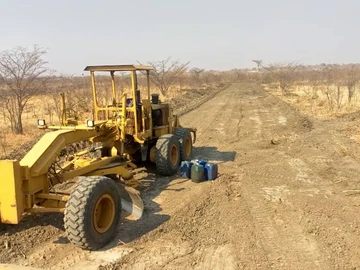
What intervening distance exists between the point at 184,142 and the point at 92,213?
5.19 metres

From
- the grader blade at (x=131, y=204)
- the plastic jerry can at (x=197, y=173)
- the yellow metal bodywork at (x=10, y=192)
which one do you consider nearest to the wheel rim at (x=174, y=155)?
the plastic jerry can at (x=197, y=173)

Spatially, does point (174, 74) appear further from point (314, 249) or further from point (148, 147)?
point (314, 249)

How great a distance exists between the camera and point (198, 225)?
604 cm

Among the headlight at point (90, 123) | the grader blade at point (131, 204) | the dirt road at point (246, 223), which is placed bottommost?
the dirt road at point (246, 223)

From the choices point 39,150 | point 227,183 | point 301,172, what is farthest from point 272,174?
point 39,150

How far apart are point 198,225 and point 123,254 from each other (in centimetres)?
140

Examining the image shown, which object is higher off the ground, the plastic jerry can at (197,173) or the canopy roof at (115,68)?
the canopy roof at (115,68)

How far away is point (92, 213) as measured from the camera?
5.08 meters

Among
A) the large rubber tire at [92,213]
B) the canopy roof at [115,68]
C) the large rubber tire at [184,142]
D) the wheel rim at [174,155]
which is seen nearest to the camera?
the large rubber tire at [92,213]

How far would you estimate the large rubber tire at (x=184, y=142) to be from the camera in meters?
9.55

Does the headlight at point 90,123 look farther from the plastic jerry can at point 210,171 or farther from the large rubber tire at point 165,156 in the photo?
the plastic jerry can at point 210,171

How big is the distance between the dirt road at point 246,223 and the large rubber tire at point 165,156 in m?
0.24

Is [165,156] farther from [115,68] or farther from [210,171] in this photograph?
[115,68]

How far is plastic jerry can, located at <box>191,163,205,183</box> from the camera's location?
8.13 meters
